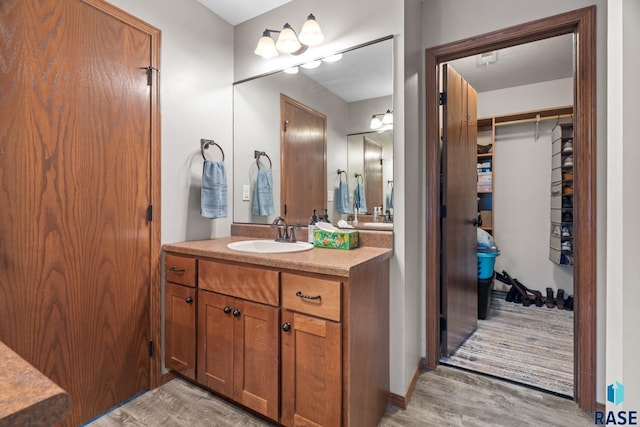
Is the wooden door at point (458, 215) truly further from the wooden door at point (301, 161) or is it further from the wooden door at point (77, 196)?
the wooden door at point (77, 196)

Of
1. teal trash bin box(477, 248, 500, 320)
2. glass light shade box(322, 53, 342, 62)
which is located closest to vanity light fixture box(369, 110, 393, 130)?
glass light shade box(322, 53, 342, 62)

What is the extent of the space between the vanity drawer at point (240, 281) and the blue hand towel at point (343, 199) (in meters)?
0.73

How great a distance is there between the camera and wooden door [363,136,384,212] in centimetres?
186

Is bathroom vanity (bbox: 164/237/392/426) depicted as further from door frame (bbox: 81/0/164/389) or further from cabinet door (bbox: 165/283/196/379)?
door frame (bbox: 81/0/164/389)

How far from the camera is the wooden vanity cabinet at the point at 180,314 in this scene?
1.78m

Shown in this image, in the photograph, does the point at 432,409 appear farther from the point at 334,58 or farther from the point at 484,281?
the point at 334,58

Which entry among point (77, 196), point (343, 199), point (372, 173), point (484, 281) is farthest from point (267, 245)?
point (484, 281)

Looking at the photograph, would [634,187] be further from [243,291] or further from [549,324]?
[549,324]

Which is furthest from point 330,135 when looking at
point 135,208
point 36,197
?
point 36,197

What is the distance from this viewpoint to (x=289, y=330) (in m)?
1.41

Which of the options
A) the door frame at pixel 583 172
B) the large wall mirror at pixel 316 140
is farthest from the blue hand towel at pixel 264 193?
the door frame at pixel 583 172

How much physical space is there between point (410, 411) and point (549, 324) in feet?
6.55

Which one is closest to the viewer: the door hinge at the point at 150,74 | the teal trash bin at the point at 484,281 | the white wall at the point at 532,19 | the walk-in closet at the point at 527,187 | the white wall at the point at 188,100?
the white wall at the point at 532,19

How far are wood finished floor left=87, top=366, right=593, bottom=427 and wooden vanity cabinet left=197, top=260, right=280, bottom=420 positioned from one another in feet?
0.43
